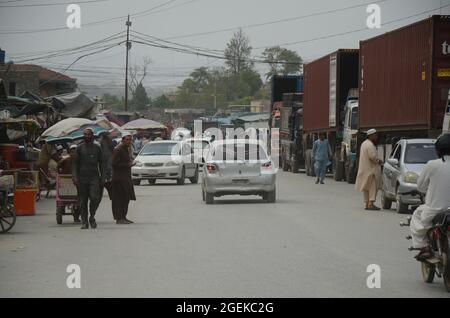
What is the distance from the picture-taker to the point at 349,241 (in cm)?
1581

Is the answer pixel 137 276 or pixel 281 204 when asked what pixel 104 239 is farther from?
pixel 281 204

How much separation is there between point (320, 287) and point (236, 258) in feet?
9.33

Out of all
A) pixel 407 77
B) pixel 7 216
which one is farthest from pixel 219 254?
pixel 407 77

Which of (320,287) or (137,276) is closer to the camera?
(320,287)

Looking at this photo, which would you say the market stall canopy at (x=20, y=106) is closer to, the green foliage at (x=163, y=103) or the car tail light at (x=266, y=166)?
the car tail light at (x=266, y=166)

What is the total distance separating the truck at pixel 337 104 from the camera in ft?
121

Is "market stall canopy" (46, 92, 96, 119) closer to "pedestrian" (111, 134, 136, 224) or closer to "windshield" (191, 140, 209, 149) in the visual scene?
"windshield" (191, 140, 209, 149)

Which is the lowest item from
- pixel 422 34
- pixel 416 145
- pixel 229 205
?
pixel 229 205

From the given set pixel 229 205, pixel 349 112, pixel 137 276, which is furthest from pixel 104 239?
pixel 349 112

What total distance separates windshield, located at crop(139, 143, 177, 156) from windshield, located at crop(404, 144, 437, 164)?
14.7m

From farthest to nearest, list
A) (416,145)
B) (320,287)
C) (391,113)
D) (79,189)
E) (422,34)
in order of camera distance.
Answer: (391,113)
(422,34)
(416,145)
(79,189)
(320,287)

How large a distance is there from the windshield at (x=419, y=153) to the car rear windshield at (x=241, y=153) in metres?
4.07

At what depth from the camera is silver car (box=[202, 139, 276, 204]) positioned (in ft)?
81.2

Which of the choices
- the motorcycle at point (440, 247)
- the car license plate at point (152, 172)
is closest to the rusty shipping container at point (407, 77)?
the car license plate at point (152, 172)
